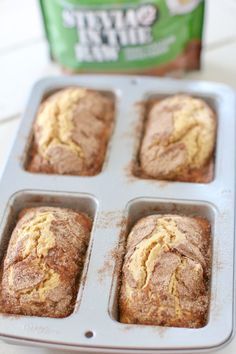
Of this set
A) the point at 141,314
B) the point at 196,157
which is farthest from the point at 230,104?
the point at 141,314

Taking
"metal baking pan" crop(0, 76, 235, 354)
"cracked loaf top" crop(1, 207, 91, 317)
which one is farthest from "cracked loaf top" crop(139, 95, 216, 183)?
"cracked loaf top" crop(1, 207, 91, 317)

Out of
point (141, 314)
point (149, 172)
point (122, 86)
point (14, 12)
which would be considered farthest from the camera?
point (14, 12)

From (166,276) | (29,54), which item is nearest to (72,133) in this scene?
(166,276)

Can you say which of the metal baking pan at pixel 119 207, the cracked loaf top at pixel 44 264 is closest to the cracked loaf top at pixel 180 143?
the metal baking pan at pixel 119 207

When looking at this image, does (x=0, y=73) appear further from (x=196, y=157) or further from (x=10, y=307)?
(x=10, y=307)

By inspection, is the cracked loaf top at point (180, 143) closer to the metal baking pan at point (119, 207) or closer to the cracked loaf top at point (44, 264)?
the metal baking pan at point (119, 207)

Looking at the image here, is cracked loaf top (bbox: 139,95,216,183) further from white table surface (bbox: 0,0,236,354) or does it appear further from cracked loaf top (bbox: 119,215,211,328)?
white table surface (bbox: 0,0,236,354)

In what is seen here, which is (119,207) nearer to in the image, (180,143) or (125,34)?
(180,143)
